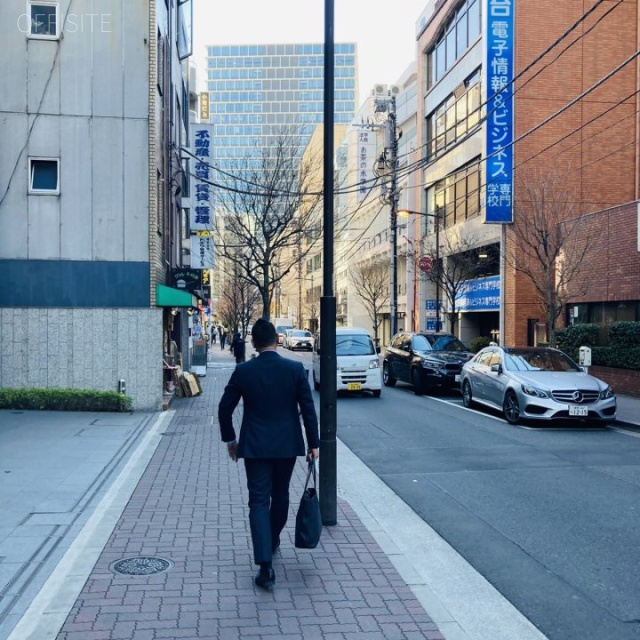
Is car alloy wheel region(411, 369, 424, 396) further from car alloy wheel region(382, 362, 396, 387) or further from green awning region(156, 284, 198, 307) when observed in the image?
green awning region(156, 284, 198, 307)

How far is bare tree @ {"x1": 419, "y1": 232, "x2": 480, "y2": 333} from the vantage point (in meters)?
30.9

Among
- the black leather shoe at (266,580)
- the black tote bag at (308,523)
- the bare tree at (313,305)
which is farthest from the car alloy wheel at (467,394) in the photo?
the bare tree at (313,305)

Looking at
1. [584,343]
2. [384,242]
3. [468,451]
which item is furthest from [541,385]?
[384,242]

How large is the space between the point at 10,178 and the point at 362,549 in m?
11.7

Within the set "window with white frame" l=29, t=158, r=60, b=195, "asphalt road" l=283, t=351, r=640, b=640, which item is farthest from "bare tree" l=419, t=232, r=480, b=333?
"window with white frame" l=29, t=158, r=60, b=195

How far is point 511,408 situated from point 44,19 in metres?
12.2

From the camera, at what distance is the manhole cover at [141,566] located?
17.1 feet

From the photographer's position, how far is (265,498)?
495 cm

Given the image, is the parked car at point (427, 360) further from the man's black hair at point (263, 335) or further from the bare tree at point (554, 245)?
the man's black hair at point (263, 335)

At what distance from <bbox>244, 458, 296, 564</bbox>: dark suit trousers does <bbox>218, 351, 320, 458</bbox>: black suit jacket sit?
0.33ft

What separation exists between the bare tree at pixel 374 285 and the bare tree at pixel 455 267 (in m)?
15.5

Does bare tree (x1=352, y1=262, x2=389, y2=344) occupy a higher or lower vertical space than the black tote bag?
higher

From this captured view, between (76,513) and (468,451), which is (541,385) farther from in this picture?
(76,513)

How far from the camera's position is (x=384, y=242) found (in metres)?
52.7
